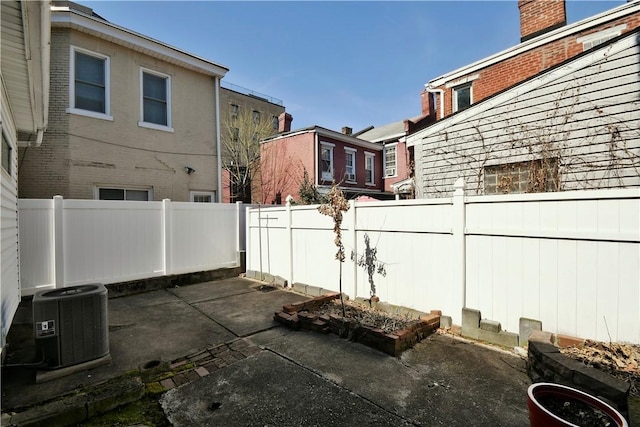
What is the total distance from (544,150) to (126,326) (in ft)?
26.2

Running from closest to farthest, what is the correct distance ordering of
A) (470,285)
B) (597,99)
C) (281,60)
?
(470,285)
(597,99)
(281,60)

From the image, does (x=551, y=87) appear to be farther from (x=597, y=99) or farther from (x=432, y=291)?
(x=432, y=291)

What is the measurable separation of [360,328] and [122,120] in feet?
27.9

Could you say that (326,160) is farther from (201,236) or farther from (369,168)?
(201,236)

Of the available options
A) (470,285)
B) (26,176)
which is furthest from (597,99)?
(26,176)

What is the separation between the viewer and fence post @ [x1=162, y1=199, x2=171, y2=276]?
7641mm

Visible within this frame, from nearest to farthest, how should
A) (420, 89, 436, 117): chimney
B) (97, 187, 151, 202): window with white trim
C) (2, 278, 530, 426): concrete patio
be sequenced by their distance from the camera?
1. (2, 278, 530, 426): concrete patio
2. (97, 187, 151, 202): window with white trim
3. (420, 89, 436, 117): chimney

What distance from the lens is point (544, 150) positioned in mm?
5809

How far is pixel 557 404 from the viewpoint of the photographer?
2.07m

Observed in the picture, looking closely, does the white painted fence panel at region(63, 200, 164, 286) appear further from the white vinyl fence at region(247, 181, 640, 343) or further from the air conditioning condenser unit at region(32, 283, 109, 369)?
the white vinyl fence at region(247, 181, 640, 343)

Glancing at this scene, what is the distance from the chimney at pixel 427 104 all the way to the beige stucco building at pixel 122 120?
9.17 meters

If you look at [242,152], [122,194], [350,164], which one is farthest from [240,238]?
[242,152]

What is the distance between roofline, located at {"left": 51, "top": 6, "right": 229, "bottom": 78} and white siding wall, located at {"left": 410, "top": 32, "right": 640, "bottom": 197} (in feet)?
25.7

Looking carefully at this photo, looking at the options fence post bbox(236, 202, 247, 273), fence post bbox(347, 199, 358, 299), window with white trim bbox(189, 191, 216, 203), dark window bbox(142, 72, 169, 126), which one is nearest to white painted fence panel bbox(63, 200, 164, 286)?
fence post bbox(236, 202, 247, 273)
